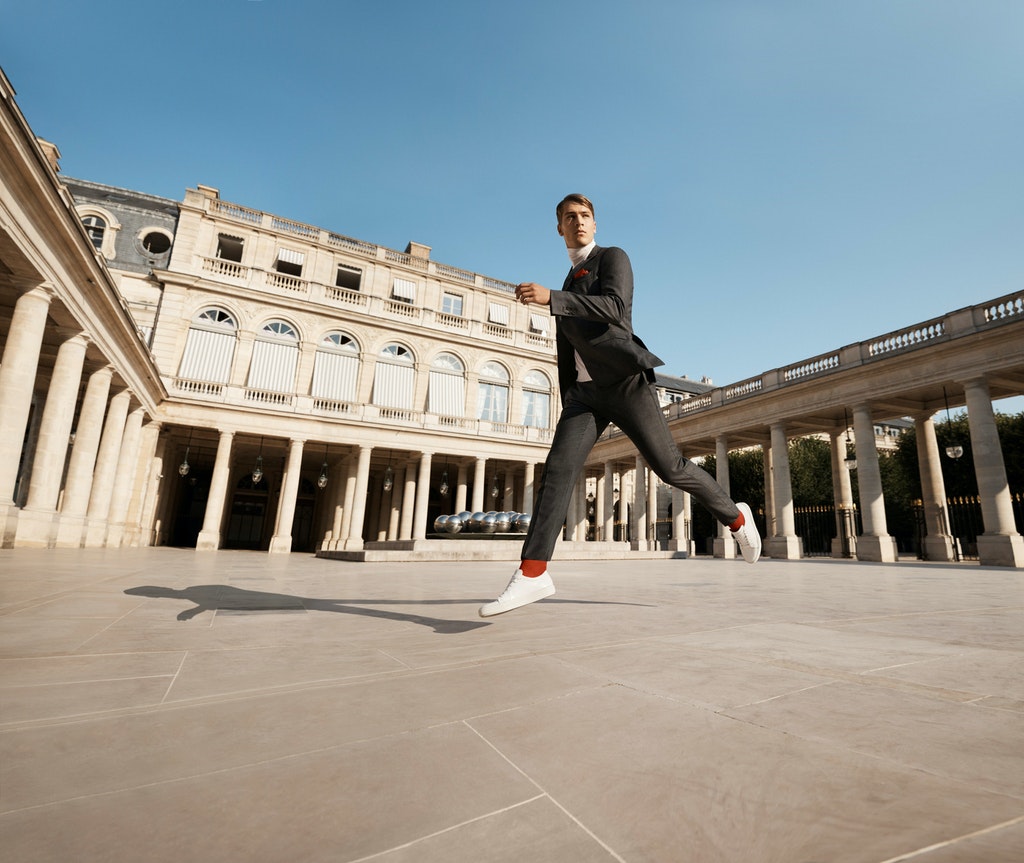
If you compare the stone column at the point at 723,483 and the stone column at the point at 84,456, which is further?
the stone column at the point at 723,483

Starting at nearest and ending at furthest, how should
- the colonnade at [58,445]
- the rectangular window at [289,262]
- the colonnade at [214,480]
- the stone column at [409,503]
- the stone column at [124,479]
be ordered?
the colonnade at [58,445] → the colonnade at [214,480] → the stone column at [124,479] → the rectangular window at [289,262] → the stone column at [409,503]

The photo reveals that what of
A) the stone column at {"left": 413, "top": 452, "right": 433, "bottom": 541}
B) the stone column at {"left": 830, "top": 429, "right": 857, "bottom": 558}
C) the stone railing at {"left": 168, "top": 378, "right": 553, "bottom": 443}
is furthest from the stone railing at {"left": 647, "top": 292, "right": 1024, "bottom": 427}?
the stone column at {"left": 413, "top": 452, "right": 433, "bottom": 541}

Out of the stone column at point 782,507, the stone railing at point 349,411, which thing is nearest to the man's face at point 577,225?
the stone column at point 782,507

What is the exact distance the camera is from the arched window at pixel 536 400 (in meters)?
30.0

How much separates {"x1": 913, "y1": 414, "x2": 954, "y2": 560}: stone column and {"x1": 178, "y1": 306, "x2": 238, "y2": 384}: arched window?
90.7ft

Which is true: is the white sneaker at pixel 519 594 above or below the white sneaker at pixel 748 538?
below

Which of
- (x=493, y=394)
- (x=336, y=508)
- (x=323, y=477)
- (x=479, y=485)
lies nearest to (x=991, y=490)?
(x=479, y=485)

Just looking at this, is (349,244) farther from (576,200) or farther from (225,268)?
(576,200)

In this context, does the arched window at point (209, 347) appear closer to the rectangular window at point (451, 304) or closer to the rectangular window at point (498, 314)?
the rectangular window at point (451, 304)

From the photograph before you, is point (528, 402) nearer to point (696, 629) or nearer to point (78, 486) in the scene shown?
point (78, 486)

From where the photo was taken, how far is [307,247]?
26.4 m

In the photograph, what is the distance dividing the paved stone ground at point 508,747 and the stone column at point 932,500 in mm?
19061

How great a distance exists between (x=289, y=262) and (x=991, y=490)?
28.6m

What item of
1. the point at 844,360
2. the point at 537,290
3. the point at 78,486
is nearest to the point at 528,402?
the point at 844,360
